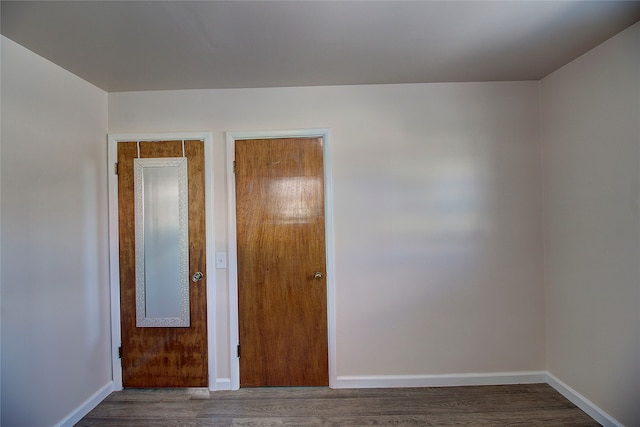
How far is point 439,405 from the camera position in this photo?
1930mm

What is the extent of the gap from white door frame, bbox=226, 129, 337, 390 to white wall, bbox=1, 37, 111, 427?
1.00 metres

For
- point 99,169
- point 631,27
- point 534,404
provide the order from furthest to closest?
1. point 99,169
2. point 534,404
3. point 631,27

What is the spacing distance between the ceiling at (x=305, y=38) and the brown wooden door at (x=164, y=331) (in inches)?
28.6

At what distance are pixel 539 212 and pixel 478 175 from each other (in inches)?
22.8

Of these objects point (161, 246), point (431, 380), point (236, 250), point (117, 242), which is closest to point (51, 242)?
point (117, 242)

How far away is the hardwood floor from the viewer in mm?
1797

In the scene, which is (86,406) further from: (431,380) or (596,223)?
(596,223)

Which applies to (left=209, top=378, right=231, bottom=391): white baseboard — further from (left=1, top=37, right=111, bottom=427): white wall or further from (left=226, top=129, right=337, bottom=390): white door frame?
(left=1, top=37, right=111, bottom=427): white wall

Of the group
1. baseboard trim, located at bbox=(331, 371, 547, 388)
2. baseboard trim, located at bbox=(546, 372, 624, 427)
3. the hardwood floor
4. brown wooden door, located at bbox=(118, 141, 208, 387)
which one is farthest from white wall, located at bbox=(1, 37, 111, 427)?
baseboard trim, located at bbox=(546, 372, 624, 427)

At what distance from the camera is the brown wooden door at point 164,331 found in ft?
7.06

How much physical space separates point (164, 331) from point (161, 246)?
2.28 feet

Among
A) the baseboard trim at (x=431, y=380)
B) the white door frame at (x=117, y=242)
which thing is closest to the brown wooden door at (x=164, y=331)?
the white door frame at (x=117, y=242)

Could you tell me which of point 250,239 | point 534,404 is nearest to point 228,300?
point 250,239

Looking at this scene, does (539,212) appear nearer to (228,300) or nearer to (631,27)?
(631,27)
